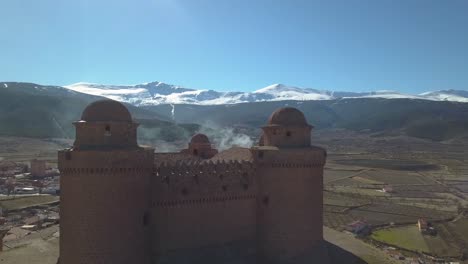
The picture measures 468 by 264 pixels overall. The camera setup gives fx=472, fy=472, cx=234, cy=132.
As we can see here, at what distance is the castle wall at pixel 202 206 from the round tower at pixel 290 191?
3.28ft

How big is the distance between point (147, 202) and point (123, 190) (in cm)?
188

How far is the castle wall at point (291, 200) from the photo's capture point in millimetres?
25688

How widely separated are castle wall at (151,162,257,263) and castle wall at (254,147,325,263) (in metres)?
1.14

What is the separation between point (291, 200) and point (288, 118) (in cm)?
455

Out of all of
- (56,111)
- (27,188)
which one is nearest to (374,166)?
(27,188)

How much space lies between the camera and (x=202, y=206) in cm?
2531

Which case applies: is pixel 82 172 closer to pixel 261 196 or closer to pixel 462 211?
pixel 261 196

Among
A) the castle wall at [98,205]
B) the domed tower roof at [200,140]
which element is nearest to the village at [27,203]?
the domed tower roof at [200,140]

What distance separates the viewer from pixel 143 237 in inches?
892

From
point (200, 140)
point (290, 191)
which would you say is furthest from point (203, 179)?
point (200, 140)

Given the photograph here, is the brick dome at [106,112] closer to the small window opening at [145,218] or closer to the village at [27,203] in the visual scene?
the small window opening at [145,218]

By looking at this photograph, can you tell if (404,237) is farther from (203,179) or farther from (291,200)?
(203,179)

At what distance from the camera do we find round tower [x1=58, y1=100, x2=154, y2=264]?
2106 centimetres

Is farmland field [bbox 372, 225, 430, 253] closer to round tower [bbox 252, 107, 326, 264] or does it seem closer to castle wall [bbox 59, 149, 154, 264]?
round tower [bbox 252, 107, 326, 264]
